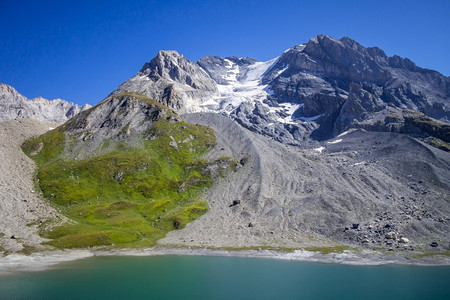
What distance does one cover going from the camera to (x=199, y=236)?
110 meters

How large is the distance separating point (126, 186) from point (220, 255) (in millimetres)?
67723

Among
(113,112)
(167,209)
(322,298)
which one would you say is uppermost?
(113,112)

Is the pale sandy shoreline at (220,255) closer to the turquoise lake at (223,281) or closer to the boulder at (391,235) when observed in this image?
the turquoise lake at (223,281)

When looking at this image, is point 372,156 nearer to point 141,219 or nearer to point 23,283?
point 141,219

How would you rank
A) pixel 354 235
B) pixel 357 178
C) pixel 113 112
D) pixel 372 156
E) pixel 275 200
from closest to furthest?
pixel 354 235, pixel 275 200, pixel 357 178, pixel 372 156, pixel 113 112

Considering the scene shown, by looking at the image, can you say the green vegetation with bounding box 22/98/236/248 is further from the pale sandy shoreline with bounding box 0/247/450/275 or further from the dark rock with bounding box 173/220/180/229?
the pale sandy shoreline with bounding box 0/247/450/275

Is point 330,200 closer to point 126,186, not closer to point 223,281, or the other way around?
point 223,281

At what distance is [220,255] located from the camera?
93562mm

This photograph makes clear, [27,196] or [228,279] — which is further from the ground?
[27,196]

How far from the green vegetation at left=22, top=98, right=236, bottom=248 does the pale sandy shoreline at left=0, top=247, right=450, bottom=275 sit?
6.46 m

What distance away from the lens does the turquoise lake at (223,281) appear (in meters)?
57.1

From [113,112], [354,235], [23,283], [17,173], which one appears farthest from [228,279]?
[113,112]

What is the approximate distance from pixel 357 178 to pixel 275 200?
134 feet

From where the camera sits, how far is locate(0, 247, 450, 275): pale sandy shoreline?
256ft
